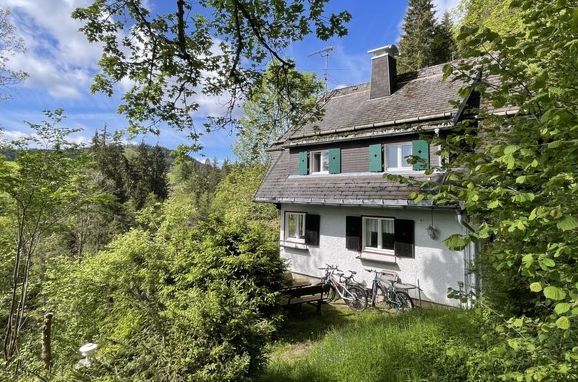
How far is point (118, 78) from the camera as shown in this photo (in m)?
5.07

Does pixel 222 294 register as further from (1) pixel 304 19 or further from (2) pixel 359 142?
(2) pixel 359 142

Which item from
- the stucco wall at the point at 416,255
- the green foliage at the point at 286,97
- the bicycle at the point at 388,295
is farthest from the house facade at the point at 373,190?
the green foliage at the point at 286,97

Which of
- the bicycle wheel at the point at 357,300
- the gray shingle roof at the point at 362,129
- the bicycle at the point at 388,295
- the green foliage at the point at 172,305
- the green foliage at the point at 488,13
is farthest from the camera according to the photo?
the gray shingle roof at the point at 362,129

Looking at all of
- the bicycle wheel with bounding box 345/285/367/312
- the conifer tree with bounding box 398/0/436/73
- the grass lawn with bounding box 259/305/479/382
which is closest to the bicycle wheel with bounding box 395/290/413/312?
the bicycle wheel with bounding box 345/285/367/312

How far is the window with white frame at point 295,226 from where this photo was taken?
14109mm

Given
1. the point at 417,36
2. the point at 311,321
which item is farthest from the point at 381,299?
the point at 417,36

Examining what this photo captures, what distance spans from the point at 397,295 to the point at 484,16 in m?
9.31

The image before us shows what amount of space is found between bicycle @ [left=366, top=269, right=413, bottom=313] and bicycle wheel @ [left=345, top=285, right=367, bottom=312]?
0.35m

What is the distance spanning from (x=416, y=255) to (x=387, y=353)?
5.66 meters

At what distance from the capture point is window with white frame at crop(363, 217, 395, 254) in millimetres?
11327

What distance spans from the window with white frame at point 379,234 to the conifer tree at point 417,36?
25.5 meters

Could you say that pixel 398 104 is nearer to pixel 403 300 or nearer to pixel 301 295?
pixel 403 300

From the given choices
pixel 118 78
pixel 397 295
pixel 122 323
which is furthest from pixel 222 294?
pixel 397 295

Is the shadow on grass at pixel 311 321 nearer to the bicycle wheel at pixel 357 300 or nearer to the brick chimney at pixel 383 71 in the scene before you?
the bicycle wheel at pixel 357 300
